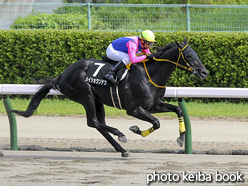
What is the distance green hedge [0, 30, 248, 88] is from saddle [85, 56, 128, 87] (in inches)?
183

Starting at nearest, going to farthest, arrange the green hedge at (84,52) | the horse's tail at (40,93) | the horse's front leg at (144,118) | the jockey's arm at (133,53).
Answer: the horse's front leg at (144,118) → the jockey's arm at (133,53) → the horse's tail at (40,93) → the green hedge at (84,52)

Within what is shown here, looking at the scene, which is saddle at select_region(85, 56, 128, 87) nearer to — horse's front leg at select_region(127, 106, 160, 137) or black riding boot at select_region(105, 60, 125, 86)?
black riding boot at select_region(105, 60, 125, 86)

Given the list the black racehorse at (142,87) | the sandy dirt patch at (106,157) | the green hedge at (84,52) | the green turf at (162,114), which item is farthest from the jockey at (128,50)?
the green hedge at (84,52)

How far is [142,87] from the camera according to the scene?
6812 millimetres

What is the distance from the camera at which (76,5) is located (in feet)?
42.6

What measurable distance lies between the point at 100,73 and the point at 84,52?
4974mm

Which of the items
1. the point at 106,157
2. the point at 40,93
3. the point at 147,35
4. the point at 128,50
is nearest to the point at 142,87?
the point at 128,50

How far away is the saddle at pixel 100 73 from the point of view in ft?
22.8

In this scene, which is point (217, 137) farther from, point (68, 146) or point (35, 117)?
point (35, 117)

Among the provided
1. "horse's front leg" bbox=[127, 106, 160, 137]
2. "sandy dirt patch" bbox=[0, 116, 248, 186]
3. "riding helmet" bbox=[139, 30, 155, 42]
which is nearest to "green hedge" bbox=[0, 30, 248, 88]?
"sandy dirt patch" bbox=[0, 116, 248, 186]

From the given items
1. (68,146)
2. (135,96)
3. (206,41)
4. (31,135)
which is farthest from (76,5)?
(135,96)

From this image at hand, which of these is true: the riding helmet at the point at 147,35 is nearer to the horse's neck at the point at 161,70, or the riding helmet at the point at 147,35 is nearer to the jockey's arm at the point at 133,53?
the jockey's arm at the point at 133,53

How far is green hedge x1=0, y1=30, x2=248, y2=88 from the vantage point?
11.7 m

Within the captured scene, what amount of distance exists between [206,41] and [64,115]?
3382 mm
